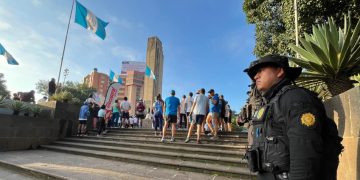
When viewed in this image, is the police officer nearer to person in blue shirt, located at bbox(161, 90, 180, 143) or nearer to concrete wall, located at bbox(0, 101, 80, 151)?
person in blue shirt, located at bbox(161, 90, 180, 143)

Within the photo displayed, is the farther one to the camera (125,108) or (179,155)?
(125,108)

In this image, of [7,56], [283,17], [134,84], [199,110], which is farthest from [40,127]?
[134,84]

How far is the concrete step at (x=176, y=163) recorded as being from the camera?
623 cm

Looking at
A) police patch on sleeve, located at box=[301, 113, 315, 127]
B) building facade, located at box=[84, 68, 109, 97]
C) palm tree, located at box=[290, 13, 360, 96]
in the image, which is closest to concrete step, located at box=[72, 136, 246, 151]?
palm tree, located at box=[290, 13, 360, 96]

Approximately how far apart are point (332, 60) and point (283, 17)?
11160 millimetres

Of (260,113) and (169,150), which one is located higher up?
(260,113)

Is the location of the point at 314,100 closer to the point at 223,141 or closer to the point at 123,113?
the point at 223,141

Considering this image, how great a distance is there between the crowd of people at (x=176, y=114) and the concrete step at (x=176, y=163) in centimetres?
157

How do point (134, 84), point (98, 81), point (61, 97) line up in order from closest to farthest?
point (61, 97) → point (134, 84) → point (98, 81)

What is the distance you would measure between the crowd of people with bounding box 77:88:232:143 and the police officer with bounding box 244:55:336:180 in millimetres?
6639

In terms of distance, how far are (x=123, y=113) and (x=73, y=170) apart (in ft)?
25.7

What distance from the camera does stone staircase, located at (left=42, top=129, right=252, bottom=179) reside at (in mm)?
6756

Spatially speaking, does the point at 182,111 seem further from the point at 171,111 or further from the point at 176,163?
the point at 176,163

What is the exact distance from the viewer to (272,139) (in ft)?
6.45
